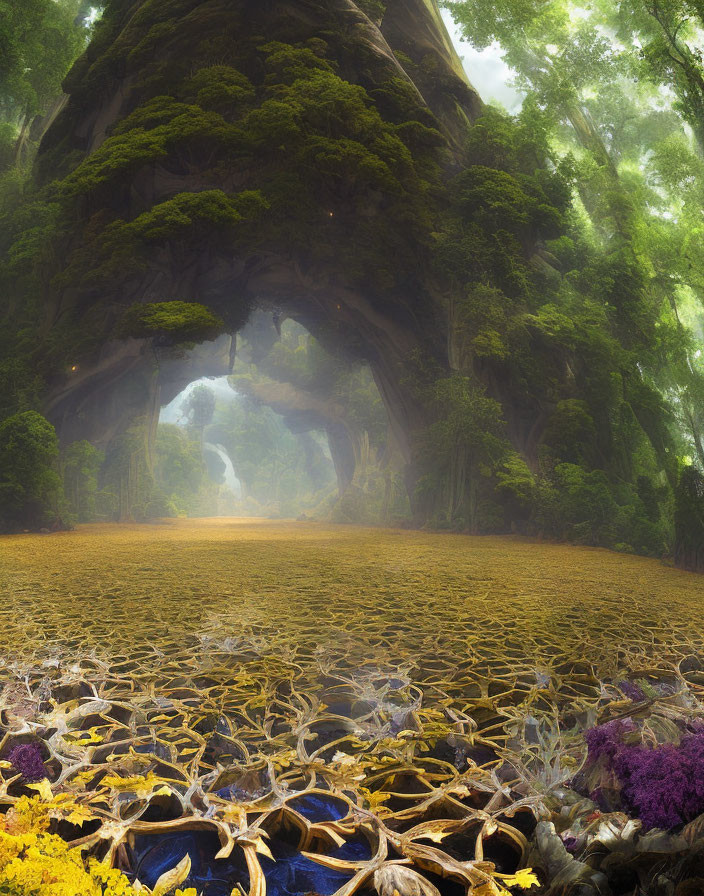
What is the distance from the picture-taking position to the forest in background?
1193 cm

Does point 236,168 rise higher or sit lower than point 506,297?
higher

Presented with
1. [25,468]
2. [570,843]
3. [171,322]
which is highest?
[171,322]

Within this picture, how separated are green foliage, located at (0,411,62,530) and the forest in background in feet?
0.11

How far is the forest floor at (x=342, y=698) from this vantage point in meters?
1.55

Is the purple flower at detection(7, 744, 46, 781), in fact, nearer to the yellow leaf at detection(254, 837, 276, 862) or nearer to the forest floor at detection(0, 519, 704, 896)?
the forest floor at detection(0, 519, 704, 896)

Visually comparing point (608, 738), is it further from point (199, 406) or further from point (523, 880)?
point (199, 406)

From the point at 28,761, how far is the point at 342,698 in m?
1.23

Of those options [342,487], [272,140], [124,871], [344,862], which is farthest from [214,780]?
[342,487]

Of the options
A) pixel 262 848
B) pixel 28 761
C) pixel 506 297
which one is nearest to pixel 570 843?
pixel 262 848

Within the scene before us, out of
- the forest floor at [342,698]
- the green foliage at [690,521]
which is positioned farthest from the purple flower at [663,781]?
the green foliage at [690,521]

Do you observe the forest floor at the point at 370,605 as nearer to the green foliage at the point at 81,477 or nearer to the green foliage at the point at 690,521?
the green foliage at the point at 690,521

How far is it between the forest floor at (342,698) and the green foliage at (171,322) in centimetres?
781

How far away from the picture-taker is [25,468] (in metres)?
11.9

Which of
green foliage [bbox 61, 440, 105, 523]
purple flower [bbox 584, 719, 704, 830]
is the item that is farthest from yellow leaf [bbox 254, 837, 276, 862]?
green foliage [bbox 61, 440, 105, 523]
